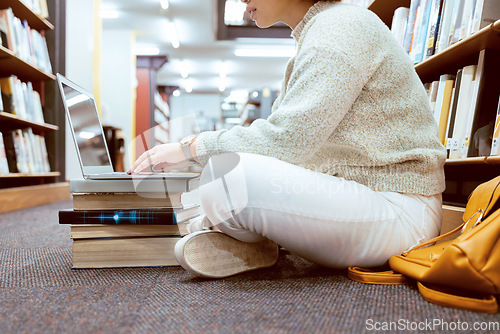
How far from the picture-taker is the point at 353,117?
799 mm

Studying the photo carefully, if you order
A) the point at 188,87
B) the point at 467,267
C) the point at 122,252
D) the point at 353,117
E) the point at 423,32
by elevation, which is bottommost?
the point at 122,252

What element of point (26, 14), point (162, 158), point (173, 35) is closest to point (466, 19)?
point (162, 158)

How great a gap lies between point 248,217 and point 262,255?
0.63 ft

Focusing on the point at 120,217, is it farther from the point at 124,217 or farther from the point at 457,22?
the point at 457,22

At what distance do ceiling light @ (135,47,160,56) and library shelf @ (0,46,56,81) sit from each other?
5051 millimetres

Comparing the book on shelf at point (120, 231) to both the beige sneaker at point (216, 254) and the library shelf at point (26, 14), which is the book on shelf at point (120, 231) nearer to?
the beige sneaker at point (216, 254)

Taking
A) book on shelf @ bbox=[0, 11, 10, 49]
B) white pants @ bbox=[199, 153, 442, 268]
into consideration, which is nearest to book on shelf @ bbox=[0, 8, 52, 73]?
book on shelf @ bbox=[0, 11, 10, 49]

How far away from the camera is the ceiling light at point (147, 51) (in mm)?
7492

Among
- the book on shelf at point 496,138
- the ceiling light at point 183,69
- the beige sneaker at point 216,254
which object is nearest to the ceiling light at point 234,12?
the ceiling light at point 183,69

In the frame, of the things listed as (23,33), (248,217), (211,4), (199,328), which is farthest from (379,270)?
(211,4)

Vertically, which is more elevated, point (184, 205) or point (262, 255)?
point (184, 205)

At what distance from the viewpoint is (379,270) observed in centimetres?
83

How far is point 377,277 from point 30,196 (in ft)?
8.02

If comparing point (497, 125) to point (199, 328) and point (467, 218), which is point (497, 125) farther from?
point (199, 328)
